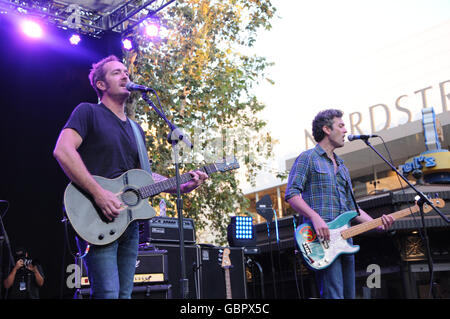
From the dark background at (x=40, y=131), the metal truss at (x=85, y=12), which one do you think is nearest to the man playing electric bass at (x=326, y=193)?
the dark background at (x=40, y=131)

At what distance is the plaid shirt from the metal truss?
4.30 metres

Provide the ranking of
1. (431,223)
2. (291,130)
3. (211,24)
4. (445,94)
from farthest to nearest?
(291,130) → (445,94) → (211,24) → (431,223)

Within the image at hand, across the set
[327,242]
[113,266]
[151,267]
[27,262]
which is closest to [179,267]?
[151,267]

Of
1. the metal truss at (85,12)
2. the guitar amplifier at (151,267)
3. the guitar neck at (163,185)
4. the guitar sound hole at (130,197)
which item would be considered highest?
the metal truss at (85,12)

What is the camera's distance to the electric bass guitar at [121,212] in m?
2.81

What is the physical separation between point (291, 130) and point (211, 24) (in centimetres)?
769

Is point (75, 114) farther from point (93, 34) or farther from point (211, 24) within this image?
point (211, 24)

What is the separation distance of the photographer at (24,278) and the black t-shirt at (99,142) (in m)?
4.73

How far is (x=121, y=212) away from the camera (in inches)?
116

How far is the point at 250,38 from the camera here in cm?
1202

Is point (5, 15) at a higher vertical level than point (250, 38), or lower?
lower

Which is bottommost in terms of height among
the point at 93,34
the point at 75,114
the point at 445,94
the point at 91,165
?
the point at 91,165

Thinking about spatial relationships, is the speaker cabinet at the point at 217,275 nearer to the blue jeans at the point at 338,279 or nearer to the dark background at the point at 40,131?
the dark background at the point at 40,131
